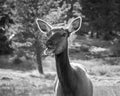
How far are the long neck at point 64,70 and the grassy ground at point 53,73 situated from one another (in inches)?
166

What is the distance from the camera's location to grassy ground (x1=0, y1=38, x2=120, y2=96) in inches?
437

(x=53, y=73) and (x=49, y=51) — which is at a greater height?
(x=49, y=51)

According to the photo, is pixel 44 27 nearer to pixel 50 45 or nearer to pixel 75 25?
pixel 75 25

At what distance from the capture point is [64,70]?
5.40m

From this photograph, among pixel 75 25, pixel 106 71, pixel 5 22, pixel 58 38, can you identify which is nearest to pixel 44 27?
pixel 75 25

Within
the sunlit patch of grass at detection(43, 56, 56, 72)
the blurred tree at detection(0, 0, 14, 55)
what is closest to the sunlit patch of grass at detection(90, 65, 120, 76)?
the sunlit patch of grass at detection(43, 56, 56, 72)

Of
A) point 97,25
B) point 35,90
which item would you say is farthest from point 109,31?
point 35,90

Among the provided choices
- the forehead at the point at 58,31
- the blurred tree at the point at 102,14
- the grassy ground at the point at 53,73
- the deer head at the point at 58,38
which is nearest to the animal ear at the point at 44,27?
the deer head at the point at 58,38

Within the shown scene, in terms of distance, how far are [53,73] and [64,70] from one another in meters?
12.3

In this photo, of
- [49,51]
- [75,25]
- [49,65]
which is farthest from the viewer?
[49,65]

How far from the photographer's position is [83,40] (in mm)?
31141

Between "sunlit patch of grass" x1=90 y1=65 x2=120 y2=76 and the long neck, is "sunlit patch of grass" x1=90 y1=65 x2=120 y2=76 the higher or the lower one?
the lower one

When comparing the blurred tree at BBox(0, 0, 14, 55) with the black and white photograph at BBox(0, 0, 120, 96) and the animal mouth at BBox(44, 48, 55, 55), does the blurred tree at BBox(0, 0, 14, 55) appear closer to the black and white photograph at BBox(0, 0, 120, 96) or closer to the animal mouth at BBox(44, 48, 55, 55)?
the black and white photograph at BBox(0, 0, 120, 96)

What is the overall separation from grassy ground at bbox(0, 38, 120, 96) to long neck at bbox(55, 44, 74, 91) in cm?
422
